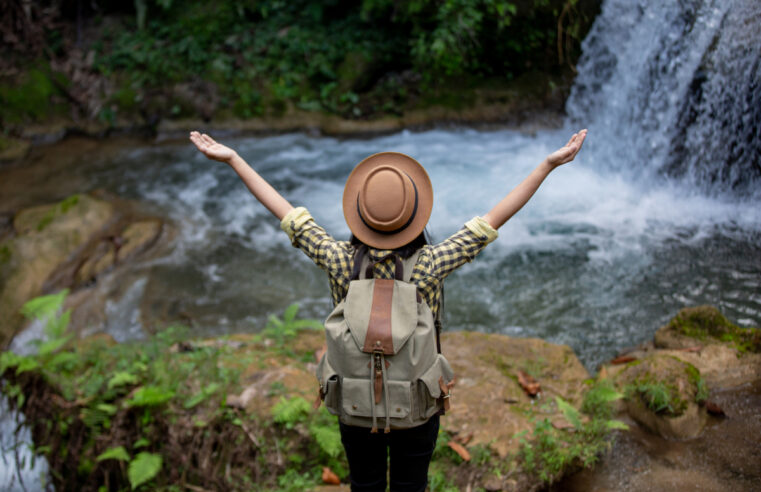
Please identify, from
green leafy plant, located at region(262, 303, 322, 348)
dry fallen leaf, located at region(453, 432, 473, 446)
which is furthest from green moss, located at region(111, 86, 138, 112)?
dry fallen leaf, located at region(453, 432, 473, 446)

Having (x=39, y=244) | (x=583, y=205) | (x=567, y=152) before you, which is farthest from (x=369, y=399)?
(x=39, y=244)

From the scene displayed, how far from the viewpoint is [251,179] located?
8.74 feet

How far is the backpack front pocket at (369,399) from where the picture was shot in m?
2.25

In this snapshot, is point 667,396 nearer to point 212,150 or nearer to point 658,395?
point 658,395

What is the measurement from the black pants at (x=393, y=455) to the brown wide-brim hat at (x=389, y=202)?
846mm

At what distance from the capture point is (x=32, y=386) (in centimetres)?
477

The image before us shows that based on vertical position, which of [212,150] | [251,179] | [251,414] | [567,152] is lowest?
[251,414]

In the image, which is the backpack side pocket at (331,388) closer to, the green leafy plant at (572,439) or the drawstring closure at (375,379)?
the drawstring closure at (375,379)

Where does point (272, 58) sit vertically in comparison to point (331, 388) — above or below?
above

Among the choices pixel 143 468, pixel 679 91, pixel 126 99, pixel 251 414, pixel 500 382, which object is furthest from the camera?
pixel 126 99

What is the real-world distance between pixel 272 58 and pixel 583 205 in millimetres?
7495

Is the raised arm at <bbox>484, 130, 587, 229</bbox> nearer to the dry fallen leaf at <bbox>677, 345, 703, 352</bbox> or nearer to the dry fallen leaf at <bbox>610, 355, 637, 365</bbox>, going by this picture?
the dry fallen leaf at <bbox>677, 345, 703, 352</bbox>

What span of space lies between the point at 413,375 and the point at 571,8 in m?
9.51

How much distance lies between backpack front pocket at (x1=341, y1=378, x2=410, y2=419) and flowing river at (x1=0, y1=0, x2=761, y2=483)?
→ 3.44 metres
